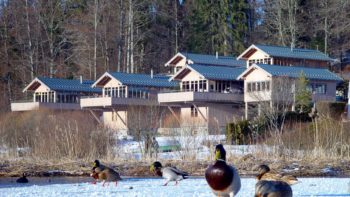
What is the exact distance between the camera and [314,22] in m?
65.1

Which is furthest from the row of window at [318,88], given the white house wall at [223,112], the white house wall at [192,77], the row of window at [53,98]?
the row of window at [53,98]

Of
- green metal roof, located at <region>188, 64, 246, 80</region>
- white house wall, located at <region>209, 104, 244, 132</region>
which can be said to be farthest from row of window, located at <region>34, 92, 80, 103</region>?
white house wall, located at <region>209, 104, 244, 132</region>

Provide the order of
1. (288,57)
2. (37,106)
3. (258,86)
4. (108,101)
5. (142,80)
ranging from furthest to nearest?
(142,80)
(37,106)
(108,101)
(288,57)
(258,86)

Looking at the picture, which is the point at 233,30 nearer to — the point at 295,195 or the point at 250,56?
the point at 250,56

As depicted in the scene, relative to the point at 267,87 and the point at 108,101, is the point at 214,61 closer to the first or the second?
the point at 108,101

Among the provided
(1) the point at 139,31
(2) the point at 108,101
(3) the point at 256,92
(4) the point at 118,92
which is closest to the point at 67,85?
(4) the point at 118,92

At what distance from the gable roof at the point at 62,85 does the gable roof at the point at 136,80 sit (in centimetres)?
216

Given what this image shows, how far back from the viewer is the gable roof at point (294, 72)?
172 ft

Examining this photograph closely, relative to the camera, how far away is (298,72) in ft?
176

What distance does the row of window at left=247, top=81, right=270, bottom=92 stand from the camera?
52.3 metres

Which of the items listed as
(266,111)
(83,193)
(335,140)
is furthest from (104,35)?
(83,193)

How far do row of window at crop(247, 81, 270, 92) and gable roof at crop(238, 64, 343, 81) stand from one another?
0.78m

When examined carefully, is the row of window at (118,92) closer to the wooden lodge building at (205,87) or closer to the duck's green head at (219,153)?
the wooden lodge building at (205,87)

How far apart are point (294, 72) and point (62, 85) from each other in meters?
18.7
